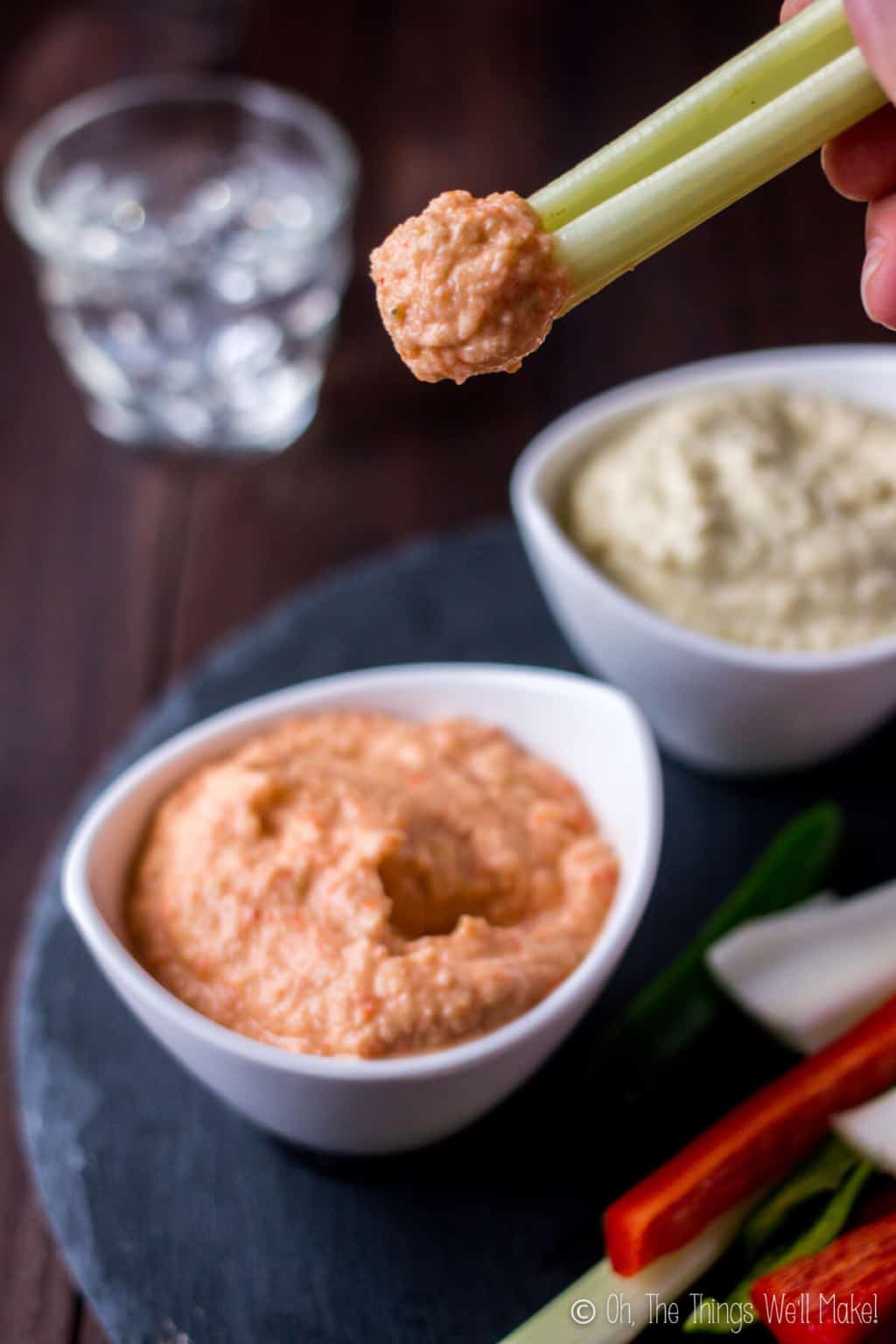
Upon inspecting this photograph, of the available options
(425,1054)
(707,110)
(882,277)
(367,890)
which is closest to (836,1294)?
(425,1054)

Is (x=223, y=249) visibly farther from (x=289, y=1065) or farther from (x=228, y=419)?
(x=289, y=1065)

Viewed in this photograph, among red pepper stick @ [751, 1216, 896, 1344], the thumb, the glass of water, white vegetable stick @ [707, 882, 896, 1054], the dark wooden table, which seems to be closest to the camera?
the thumb

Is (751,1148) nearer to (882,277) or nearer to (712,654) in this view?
(712,654)

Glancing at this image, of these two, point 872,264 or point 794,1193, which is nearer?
point 872,264

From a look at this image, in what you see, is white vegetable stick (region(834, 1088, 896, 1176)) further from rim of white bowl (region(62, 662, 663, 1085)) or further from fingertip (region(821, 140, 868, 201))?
fingertip (region(821, 140, 868, 201))

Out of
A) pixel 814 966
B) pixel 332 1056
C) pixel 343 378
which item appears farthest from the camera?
pixel 343 378

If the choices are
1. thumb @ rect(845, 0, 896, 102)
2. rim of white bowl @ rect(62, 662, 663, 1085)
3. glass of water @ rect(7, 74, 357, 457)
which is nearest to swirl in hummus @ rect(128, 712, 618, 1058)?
rim of white bowl @ rect(62, 662, 663, 1085)

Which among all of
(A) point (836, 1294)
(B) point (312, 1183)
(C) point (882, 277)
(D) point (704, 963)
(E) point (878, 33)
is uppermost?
(E) point (878, 33)
